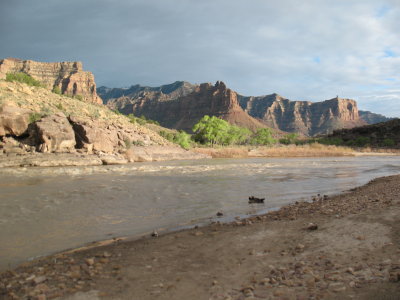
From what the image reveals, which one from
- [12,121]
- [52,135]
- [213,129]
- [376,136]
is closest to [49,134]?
[52,135]

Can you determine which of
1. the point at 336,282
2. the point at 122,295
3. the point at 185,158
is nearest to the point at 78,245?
the point at 122,295

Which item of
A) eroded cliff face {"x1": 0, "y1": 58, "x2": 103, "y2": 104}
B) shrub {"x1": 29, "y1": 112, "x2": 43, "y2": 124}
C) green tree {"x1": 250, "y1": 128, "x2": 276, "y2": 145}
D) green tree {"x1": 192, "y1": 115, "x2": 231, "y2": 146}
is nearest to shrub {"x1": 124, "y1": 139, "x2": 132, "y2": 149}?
shrub {"x1": 29, "y1": 112, "x2": 43, "y2": 124}

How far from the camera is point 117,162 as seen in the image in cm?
3027

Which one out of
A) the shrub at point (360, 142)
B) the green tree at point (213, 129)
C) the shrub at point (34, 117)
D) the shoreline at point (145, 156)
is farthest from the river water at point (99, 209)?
the shrub at point (360, 142)

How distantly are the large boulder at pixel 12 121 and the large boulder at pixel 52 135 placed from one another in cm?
73

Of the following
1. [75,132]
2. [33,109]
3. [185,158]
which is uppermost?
[33,109]

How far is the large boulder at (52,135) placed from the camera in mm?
26188

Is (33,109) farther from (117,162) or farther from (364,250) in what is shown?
(364,250)

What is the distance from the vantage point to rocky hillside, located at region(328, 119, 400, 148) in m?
67.4

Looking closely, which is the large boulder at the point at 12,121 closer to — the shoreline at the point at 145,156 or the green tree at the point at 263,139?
the shoreline at the point at 145,156

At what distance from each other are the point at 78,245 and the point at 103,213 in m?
2.81

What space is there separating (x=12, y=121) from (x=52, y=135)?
13.4 feet

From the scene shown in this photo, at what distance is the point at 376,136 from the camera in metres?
73.6

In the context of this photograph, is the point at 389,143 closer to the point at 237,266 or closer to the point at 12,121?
the point at 12,121
